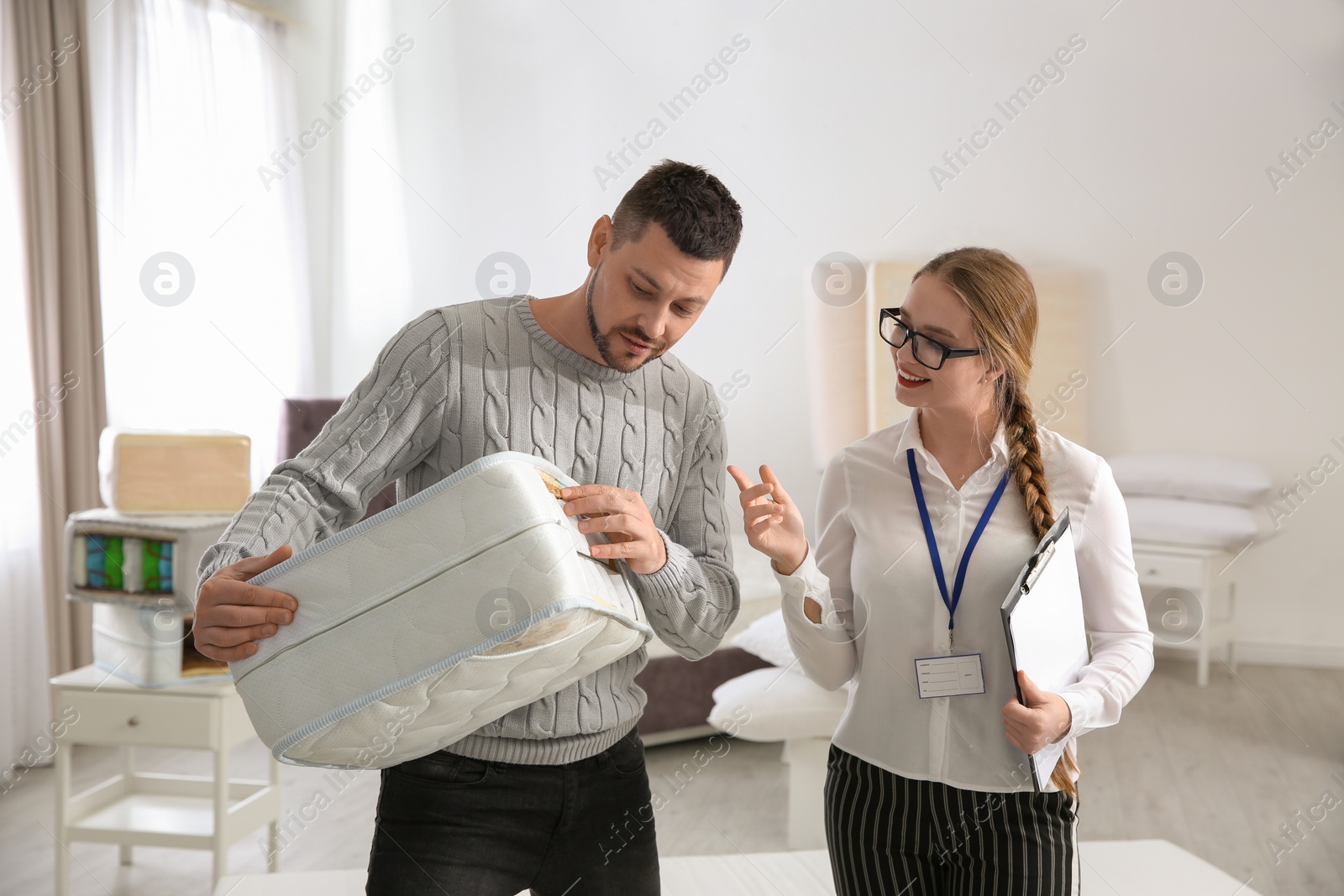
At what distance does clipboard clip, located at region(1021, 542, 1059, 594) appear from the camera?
3.24 ft

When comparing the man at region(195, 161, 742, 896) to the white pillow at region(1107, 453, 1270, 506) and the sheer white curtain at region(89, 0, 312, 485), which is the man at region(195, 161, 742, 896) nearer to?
the white pillow at region(1107, 453, 1270, 506)

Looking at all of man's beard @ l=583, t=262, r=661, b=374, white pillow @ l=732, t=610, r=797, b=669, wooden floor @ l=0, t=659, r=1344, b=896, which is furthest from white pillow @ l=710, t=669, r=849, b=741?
man's beard @ l=583, t=262, r=661, b=374

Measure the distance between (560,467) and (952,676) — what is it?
0.51 m

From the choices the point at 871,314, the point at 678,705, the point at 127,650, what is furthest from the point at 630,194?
the point at 871,314

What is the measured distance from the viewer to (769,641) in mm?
2863

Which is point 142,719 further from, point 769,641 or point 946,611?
point 946,611

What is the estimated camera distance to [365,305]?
166 inches

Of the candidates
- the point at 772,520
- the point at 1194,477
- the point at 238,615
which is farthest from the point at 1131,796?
the point at 238,615

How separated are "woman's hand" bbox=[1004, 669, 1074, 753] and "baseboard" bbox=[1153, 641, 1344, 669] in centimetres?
271

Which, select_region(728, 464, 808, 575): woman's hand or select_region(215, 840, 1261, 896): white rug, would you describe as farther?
select_region(215, 840, 1261, 896): white rug

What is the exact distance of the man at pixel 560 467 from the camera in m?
0.99

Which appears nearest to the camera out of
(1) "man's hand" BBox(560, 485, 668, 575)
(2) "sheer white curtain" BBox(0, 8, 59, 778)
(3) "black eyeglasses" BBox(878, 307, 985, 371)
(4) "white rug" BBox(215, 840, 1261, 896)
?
(1) "man's hand" BBox(560, 485, 668, 575)

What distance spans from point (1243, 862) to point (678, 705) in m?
1.59

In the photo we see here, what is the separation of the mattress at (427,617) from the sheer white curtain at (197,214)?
3.03m
